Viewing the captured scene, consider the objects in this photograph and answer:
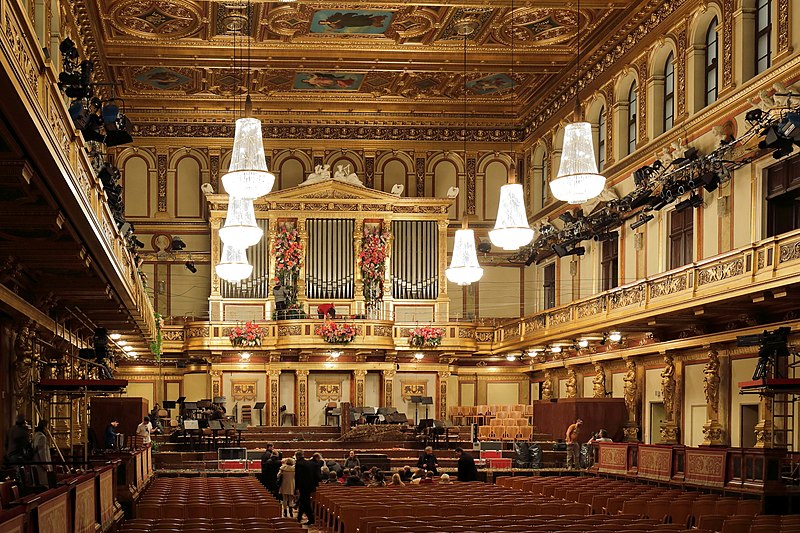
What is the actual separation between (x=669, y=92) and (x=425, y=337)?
36.9 feet

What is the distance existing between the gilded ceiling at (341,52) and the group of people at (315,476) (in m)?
9.36

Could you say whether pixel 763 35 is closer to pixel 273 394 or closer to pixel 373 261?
pixel 373 261

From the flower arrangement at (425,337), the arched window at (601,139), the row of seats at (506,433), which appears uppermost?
the arched window at (601,139)

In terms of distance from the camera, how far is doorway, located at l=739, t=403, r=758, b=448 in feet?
69.3

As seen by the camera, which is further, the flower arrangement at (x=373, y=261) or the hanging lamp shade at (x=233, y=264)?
the flower arrangement at (x=373, y=261)

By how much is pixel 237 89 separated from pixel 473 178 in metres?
8.63

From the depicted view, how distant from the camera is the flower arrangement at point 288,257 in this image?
3403cm

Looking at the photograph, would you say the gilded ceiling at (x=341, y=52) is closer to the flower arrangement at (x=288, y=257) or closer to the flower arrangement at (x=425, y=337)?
the flower arrangement at (x=288, y=257)

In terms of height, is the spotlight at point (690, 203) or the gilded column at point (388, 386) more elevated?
the spotlight at point (690, 203)

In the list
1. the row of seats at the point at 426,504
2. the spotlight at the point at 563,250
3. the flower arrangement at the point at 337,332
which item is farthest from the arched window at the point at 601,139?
the row of seats at the point at 426,504

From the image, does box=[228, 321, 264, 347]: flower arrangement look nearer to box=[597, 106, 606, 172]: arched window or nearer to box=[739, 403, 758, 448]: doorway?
box=[597, 106, 606, 172]: arched window

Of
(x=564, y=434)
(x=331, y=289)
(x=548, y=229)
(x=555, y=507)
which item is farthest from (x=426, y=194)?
(x=555, y=507)

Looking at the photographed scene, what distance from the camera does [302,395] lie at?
110 feet

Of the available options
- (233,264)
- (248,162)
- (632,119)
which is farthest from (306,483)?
(632,119)
